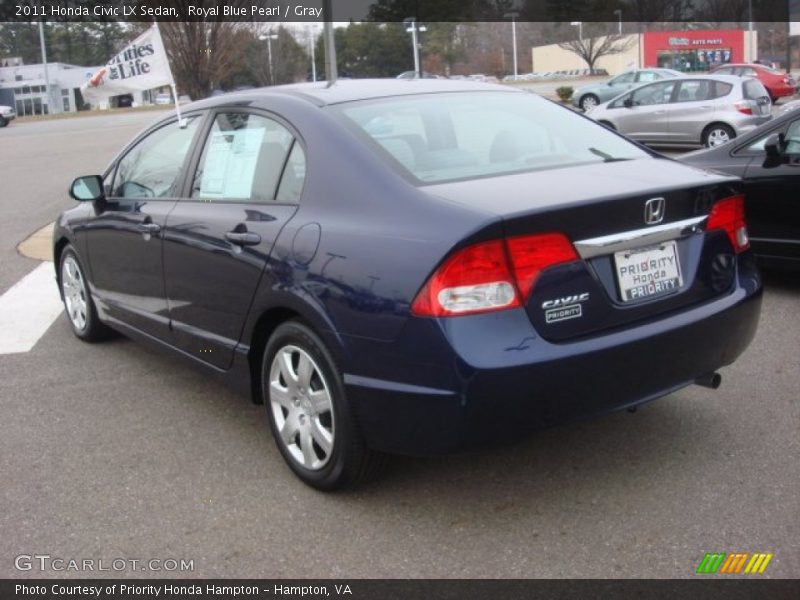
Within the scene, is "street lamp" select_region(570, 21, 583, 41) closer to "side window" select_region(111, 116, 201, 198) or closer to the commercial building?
the commercial building

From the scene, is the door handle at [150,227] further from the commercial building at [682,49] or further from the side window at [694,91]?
the commercial building at [682,49]

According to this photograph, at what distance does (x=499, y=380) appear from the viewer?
2939 mm

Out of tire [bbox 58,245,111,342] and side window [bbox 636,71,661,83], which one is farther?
side window [bbox 636,71,661,83]

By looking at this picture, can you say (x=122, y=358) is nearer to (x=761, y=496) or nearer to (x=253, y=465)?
(x=253, y=465)

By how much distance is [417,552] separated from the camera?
10.3ft

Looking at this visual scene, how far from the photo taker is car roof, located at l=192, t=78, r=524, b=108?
404 cm

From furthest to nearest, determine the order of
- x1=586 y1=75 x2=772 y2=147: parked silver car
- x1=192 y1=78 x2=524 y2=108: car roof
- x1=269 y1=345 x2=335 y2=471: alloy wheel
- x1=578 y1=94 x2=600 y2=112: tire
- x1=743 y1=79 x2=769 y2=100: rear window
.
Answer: x1=578 y1=94 x2=600 y2=112: tire < x1=743 y1=79 x2=769 y2=100: rear window < x1=586 y1=75 x2=772 y2=147: parked silver car < x1=192 y1=78 x2=524 y2=108: car roof < x1=269 y1=345 x2=335 y2=471: alloy wheel

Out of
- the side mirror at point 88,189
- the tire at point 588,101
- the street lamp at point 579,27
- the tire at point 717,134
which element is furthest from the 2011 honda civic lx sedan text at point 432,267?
the street lamp at point 579,27

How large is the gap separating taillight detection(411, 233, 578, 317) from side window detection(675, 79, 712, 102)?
14.6 m

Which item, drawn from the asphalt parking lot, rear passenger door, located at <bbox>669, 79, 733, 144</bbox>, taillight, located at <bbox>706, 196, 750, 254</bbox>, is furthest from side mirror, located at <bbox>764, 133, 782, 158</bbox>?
rear passenger door, located at <bbox>669, 79, 733, 144</bbox>

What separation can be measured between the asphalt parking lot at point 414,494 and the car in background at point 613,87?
1040 inches

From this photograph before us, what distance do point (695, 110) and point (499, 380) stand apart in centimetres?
1468

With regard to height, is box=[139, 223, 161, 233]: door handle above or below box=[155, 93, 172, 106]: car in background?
below
